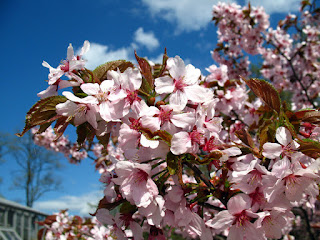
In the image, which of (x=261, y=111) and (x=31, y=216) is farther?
(x=31, y=216)

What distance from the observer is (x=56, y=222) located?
117 inches

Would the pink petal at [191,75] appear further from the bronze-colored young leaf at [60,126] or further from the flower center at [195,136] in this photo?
the bronze-colored young leaf at [60,126]

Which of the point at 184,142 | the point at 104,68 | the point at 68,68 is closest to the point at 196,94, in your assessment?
the point at 184,142

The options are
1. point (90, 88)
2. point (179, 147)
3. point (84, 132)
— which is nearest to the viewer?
point (179, 147)

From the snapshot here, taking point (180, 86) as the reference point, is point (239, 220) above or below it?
below

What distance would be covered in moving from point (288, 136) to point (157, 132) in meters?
0.40

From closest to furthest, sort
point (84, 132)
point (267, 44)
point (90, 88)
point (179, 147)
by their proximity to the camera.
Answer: point (179, 147) < point (90, 88) < point (84, 132) < point (267, 44)

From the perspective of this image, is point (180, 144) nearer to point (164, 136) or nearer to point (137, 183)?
point (164, 136)

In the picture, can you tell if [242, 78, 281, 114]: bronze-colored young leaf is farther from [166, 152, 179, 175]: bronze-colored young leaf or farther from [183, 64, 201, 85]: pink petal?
[166, 152, 179, 175]: bronze-colored young leaf

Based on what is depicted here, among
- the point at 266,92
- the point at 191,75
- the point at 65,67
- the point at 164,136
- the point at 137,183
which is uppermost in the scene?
the point at 65,67

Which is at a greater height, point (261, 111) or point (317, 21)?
point (317, 21)

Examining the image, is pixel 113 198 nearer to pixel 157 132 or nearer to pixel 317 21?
pixel 157 132

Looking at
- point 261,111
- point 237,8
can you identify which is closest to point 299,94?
point 237,8

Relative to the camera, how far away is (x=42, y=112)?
0.88 metres
